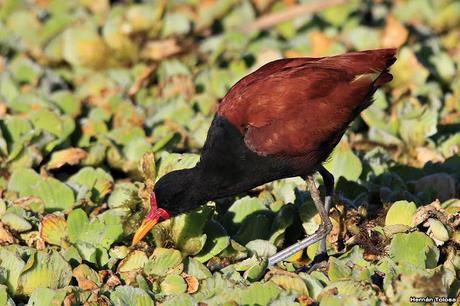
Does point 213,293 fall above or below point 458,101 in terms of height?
above

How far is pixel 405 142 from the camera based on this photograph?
648 cm

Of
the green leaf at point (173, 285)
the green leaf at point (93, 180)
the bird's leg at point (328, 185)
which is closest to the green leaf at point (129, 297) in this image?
the green leaf at point (173, 285)

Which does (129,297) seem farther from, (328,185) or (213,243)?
(328,185)

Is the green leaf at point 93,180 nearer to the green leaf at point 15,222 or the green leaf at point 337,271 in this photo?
the green leaf at point 15,222

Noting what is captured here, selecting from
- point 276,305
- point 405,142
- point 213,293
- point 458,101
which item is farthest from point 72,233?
point 458,101

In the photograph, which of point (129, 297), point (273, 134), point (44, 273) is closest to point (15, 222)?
point (44, 273)

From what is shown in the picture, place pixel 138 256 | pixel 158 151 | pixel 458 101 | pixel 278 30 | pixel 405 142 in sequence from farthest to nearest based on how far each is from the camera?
pixel 278 30
pixel 458 101
pixel 405 142
pixel 158 151
pixel 138 256

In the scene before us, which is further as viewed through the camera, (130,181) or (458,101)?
(458,101)

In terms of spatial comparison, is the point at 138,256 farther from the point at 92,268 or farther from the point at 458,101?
the point at 458,101

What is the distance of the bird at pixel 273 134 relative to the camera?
4.78m

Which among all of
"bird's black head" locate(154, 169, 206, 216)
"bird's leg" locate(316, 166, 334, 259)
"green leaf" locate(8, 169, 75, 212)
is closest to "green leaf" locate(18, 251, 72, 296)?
"bird's black head" locate(154, 169, 206, 216)

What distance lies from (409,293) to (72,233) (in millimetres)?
1975

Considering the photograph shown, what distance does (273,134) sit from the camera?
4.75 metres

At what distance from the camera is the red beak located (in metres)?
4.85
